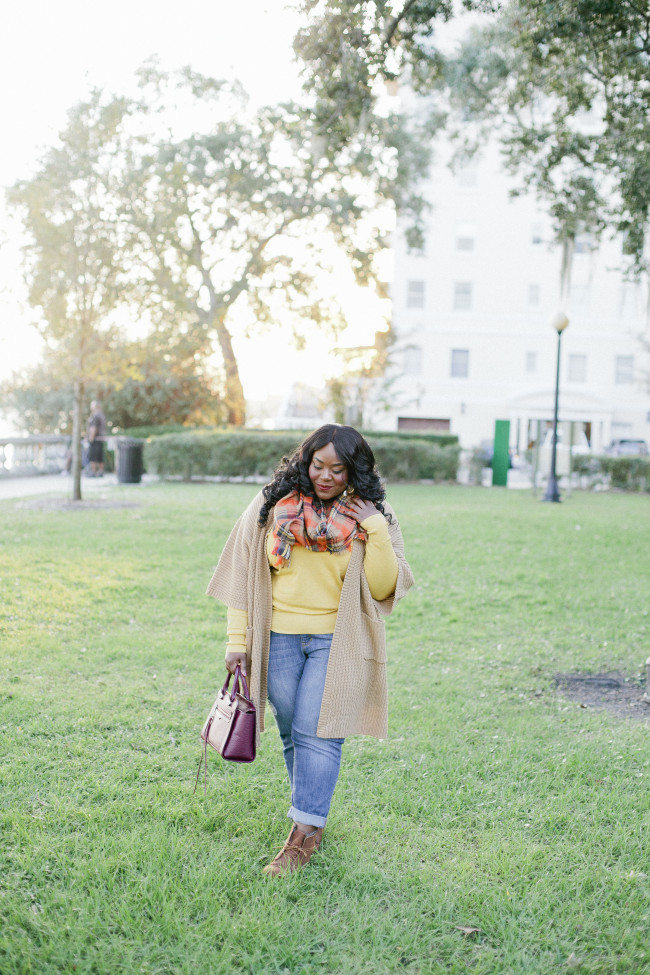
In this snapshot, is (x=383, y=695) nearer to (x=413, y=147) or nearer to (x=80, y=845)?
(x=80, y=845)

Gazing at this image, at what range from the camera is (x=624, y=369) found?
4412 centimetres

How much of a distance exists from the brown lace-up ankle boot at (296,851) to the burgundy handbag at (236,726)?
373mm

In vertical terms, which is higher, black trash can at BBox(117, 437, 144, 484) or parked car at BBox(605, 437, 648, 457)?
parked car at BBox(605, 437, 648, 457)

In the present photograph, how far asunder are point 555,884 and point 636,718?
2.29 metres

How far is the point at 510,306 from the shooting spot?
44031 millimetres

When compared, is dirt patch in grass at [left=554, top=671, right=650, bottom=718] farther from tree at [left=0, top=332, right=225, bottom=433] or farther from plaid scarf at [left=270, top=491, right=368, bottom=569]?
tree at [left=0, top=332, right=225, bottom=433]

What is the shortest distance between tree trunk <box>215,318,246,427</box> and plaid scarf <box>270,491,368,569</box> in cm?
2398

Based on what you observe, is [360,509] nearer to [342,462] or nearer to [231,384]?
[342,462]

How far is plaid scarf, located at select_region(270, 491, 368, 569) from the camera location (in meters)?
3.15

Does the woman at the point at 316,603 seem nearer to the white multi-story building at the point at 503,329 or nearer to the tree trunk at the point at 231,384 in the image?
the tree trunk at the point at 231,384

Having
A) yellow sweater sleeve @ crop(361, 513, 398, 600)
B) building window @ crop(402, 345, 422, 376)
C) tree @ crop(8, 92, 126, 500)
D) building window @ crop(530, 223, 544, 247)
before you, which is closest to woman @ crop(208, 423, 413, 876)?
yellow sweater sleeve @ crop(361, 513, 398, 600)

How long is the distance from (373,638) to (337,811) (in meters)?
1.03

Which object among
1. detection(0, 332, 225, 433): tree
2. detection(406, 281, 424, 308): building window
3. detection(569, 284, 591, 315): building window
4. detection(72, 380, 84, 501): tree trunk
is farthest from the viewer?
A: detection(406, 281, 424, 308): building window

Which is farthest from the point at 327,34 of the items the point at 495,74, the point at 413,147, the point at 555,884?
the point at 413,147
